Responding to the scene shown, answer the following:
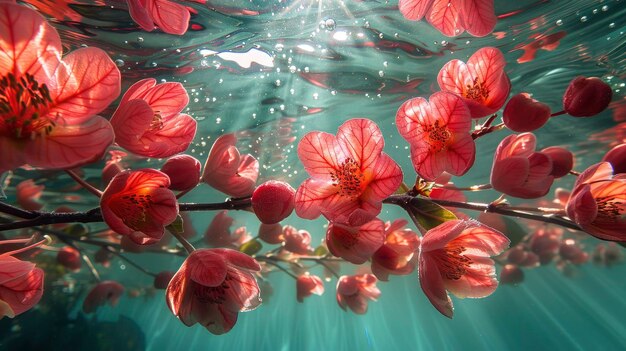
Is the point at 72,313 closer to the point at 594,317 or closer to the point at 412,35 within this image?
the point at 412,35

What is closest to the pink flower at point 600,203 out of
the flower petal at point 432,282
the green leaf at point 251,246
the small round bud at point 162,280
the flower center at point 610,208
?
the flower center at point 610,208

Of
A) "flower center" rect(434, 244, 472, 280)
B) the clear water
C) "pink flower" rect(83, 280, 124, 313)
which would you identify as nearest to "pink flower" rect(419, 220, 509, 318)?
"flower center" rect(434, 244, 472, 280)

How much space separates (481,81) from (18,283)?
5.60ft

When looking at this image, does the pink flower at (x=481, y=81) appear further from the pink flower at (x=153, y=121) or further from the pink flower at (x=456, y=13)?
the pink flower at (x=153, y=121)

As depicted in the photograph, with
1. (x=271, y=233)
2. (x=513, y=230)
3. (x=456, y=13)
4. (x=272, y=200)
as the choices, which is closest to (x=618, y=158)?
(x=456, y=13)

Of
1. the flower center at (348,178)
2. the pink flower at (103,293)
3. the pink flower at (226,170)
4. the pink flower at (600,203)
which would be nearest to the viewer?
the pink flower at (600,203)

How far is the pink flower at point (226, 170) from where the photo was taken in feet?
4.84

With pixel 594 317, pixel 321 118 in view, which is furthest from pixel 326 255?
pixel 594 317

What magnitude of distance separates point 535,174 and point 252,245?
1.88 meters

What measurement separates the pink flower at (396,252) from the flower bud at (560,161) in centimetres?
60

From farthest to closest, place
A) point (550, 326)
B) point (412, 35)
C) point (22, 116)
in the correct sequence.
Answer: point (550, 326)
point (412, 35)
point (22, 116)

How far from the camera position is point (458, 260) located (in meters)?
1.34

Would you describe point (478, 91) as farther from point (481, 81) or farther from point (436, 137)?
point (436, 137)

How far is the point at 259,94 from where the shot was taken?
218 inches
